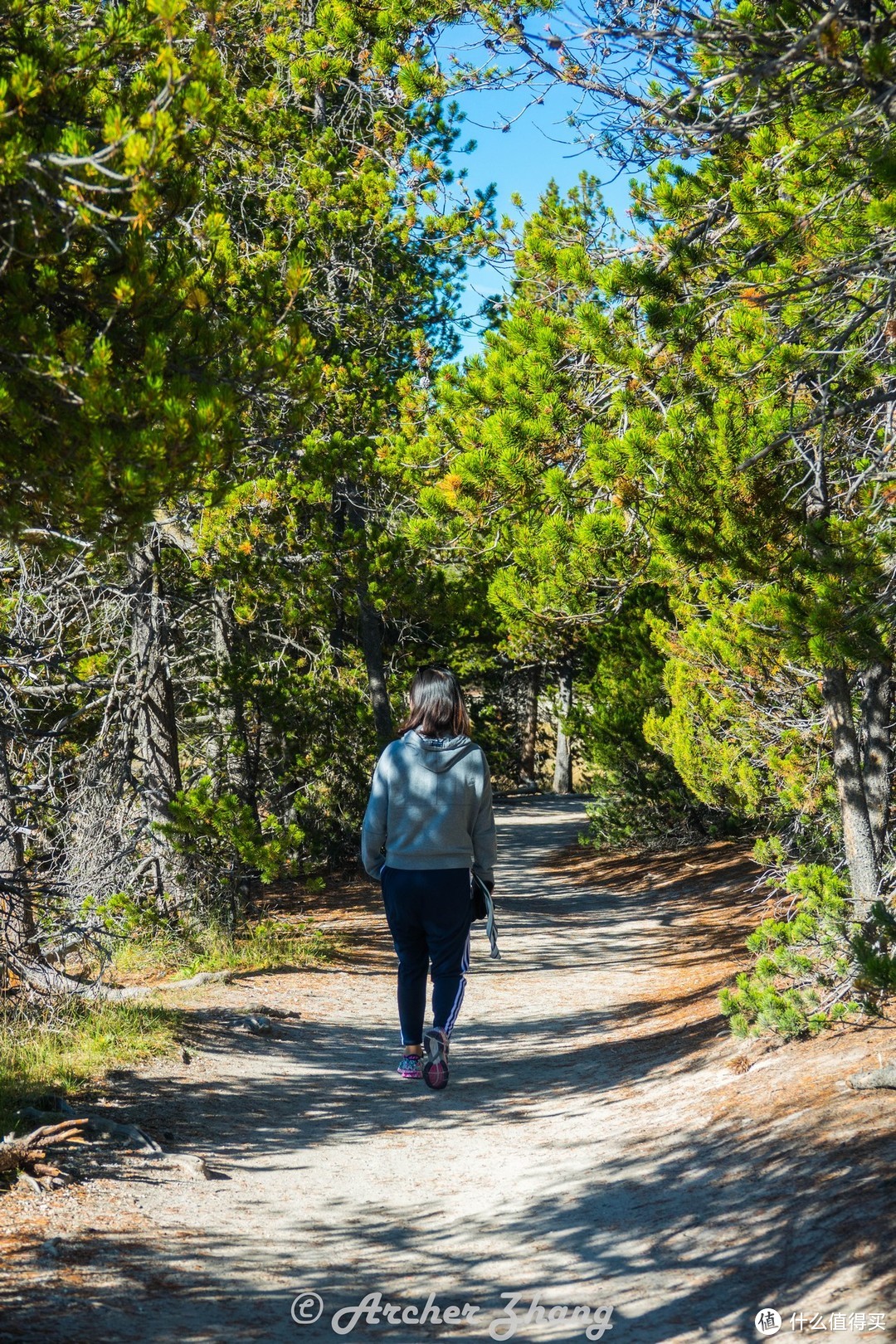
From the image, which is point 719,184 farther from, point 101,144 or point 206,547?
point 206,547

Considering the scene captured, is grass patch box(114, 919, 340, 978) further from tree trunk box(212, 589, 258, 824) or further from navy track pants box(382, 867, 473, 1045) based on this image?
navy track pants box(382, 867, 473, 1045)

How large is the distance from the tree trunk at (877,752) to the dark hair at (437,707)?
3161 millimetres

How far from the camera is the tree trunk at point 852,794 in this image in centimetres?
646

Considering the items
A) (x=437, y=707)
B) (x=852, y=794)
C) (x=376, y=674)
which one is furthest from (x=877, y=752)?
(x=376, y=674)

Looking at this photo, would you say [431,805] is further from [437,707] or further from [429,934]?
[429,934]

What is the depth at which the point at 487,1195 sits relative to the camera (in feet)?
16.0

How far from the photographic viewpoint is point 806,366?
550 centimetres

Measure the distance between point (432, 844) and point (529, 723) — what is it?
28.2 metres

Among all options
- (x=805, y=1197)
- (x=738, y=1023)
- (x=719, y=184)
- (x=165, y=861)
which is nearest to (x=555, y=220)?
(x=719, y=184)

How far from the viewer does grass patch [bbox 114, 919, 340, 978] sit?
10227 millimetres

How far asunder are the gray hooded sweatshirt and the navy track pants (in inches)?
3.4

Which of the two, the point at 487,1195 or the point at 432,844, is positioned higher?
the point at 432,844

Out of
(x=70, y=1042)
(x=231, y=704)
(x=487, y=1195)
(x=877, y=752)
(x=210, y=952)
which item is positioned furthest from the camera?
(x=231, y=704)

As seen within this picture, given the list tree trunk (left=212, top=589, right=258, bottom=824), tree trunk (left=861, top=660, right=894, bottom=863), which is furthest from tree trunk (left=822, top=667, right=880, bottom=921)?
tree trunk (left=212, top=589, right=258, bottom=824)
